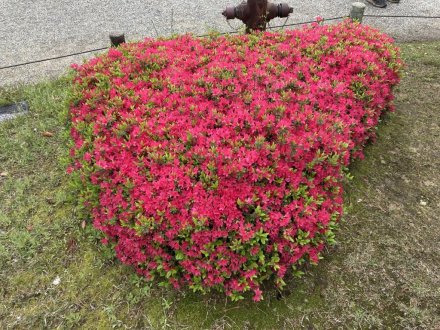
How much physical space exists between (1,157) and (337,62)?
13.0ft

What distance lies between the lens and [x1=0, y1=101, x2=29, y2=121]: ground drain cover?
5094 millimetres

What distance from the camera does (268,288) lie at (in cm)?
312

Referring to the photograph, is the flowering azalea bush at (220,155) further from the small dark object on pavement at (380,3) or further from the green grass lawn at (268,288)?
the small dark object on pavement at (380,3)

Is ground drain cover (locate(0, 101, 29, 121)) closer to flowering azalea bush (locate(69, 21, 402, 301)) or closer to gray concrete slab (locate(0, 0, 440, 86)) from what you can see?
gray concrete slab (locate(0, 0, 440, 86))

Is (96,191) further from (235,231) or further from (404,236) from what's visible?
(404,236)

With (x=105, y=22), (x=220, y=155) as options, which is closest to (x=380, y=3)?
(x=105, y=22)

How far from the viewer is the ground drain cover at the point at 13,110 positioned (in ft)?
16.7

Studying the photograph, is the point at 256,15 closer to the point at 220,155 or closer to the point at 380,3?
the point at 220,155

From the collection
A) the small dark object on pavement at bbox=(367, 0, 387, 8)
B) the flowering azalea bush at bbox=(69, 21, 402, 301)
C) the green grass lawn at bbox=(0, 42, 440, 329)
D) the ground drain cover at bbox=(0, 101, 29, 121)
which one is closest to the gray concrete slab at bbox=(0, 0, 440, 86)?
the small dark object on pavement at bbox=(367, 0, 387, 8)

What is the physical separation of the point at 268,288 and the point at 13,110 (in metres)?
4.20

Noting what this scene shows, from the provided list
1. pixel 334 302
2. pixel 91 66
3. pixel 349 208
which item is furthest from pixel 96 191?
pixel 349 208

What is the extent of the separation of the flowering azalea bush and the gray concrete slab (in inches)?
111

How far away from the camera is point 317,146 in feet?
10.2

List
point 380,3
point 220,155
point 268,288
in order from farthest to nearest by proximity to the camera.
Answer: point 380,3 < point 268,288 < point 220,155
